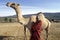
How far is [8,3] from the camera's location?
45.6 feet

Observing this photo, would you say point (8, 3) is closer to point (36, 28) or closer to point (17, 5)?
point (17, 5)

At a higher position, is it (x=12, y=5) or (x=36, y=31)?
(x=12, y=5)

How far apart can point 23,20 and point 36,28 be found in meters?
6.99

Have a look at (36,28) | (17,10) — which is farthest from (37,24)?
(17,10)

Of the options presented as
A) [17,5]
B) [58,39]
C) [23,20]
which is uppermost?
[17,5]

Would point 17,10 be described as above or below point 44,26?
above

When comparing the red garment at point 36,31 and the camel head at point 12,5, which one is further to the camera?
the camel head at point 12,5

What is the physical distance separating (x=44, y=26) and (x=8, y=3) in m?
2.36

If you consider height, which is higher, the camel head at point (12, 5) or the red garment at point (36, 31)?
the camel head at point (12, 5)

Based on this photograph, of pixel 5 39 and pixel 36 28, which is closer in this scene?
pixel 36 28

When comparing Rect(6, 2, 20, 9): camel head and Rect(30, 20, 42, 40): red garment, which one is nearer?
Rect(30, 20, 42, 40): red garment

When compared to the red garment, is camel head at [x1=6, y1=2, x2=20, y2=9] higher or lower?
higher

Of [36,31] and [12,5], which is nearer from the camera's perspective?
[36,31]

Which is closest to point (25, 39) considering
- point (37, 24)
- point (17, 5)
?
point (17, 5)
